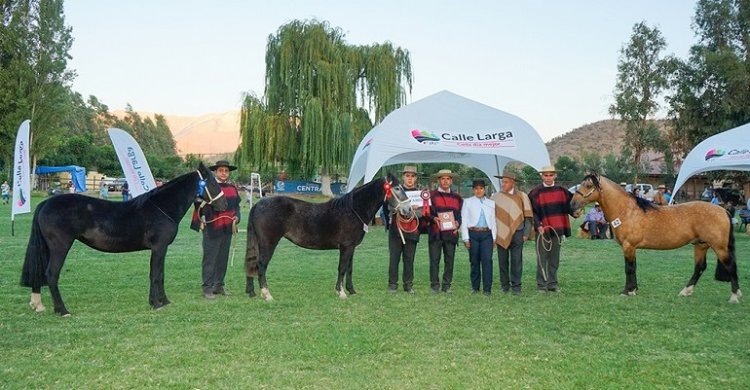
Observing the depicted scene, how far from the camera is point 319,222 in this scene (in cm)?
778

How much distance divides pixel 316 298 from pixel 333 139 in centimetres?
2151

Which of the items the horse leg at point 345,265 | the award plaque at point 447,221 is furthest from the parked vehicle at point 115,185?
the award plaque at point 447,221

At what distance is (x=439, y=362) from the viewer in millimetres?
4715

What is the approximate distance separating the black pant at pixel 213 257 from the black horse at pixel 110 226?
1.91ft

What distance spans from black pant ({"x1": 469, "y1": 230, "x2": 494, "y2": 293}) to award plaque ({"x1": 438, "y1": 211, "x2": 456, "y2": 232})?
27 centimetres

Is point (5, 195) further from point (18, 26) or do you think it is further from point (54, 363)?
point (54, 363)

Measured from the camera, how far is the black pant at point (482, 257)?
25.8 feet

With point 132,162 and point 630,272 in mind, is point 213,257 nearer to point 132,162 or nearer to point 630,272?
point 630,272

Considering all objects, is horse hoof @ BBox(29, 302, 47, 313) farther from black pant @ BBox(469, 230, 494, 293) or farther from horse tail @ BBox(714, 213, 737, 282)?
horse tail @ BBox(714, 213, 737, 282)

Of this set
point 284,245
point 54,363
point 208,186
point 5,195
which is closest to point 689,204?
point 208,186

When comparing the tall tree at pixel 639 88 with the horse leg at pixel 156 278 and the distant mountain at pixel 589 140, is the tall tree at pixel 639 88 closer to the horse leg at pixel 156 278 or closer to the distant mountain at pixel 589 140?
the horse leg at pixel 156 278

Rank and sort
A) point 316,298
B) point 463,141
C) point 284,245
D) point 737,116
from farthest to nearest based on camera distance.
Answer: point 737,116
point 284,245
point 463,141
point 316,298

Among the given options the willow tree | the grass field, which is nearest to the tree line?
the willow tree

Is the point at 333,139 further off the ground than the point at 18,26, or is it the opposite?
the point at 18,26
